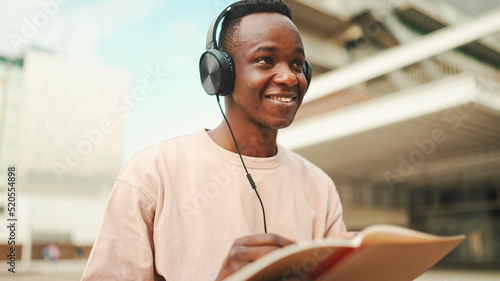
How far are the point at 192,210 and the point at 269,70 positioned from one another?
45cm

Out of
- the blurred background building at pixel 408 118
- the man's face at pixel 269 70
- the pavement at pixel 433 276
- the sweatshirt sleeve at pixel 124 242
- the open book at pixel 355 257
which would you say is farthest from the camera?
the pavement at pixel 433 276

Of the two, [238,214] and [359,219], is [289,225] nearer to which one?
[238,214]

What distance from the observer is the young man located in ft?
3.31

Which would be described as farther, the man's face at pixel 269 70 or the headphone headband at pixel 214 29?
the headphone headband at pixel 214 29

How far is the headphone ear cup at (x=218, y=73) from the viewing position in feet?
3.92

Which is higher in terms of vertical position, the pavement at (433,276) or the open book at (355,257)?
the open book at (355,257)

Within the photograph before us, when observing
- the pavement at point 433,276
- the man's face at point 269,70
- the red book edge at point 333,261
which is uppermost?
the man's face at point 269,70

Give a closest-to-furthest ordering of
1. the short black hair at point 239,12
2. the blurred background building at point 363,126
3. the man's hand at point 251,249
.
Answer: the man's hand at point 251,249
the short black hair at point 239,12
the blurred background building at point 363,126

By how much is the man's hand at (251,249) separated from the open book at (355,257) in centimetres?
4

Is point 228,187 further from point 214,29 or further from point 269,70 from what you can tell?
point 214,29

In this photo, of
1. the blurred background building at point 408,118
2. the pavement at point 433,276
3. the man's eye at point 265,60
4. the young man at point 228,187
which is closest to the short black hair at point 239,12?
the young man at point 228,187

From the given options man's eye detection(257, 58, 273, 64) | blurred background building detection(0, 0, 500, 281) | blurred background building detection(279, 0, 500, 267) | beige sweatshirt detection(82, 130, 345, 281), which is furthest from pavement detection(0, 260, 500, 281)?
man's eye detection(257, 58, 273, 64)

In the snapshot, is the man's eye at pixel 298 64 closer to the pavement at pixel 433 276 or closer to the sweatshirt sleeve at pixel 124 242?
the sweatshirt sleeve at pixel 124 242

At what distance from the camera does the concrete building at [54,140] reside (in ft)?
30.0
